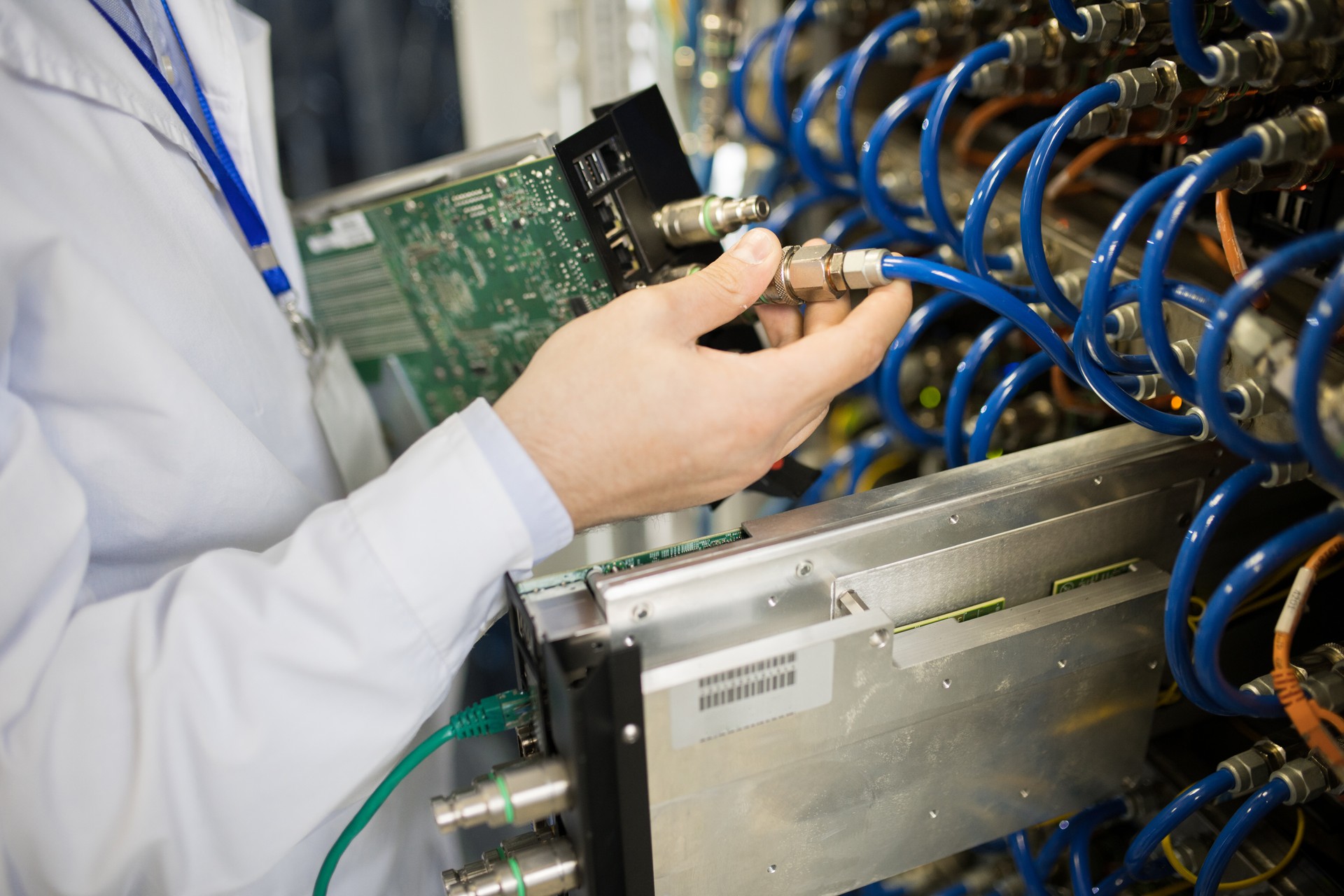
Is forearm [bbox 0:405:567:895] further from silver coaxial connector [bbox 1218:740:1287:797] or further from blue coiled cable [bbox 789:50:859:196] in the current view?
blue coiled cable [bbox 789:50:859:196]

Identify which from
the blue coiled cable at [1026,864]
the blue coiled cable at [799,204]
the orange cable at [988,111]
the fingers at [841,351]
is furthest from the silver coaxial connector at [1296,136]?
the blue coiled cable at [799,204]

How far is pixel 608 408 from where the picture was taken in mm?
622

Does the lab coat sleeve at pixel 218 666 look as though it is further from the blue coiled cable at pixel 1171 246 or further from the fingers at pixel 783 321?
the blue coiled cable at pixel 1171 246

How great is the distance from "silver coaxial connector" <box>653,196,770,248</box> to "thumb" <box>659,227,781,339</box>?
4.1 inches

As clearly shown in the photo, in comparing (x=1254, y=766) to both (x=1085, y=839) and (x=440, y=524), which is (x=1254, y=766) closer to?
(x=1085, y=839)

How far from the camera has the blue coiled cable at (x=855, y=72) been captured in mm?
1063

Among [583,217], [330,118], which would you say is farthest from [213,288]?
[330,118]

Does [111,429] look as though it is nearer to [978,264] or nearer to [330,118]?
[978,264]

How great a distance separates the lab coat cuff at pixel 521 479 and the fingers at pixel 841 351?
0.58 ft

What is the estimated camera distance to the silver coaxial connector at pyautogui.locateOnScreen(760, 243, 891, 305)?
67 cm

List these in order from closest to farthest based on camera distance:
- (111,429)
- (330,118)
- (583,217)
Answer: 1. (111,429)
2. (583,217)
3. (330,118)

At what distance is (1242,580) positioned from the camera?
58cm

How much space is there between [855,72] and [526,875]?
916 millimetres

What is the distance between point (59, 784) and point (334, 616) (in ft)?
0.63
